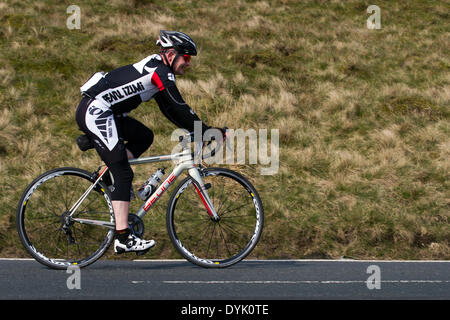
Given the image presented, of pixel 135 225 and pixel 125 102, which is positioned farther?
pixel 135 225

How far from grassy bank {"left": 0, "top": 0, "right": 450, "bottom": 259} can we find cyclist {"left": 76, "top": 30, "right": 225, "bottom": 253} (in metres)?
1.76

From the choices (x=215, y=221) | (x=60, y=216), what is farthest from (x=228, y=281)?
(x=60, y=216)

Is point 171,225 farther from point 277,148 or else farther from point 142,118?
point 142,118

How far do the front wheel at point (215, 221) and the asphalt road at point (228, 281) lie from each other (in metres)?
0.27

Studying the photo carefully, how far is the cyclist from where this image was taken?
6.29m

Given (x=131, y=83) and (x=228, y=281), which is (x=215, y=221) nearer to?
(x=228, y=281)

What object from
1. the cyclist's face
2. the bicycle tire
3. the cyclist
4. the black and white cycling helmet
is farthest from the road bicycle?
the black and white cycling helmet

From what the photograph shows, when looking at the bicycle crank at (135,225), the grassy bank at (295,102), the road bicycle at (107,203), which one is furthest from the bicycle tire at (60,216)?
the grassy bank at (295,102)

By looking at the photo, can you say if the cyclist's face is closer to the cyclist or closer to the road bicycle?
the cyclist

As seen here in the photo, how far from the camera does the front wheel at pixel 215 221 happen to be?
22.0 feet

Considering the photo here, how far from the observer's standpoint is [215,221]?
691 cm

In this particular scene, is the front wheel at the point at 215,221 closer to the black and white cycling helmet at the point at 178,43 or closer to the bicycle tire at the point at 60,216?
the bicycle tire at the point at 60,216

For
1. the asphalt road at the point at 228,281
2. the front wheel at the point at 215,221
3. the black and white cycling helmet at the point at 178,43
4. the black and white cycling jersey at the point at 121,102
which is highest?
the black and white cycling helmet at the point at 178,43

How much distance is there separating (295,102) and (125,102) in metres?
9.74
